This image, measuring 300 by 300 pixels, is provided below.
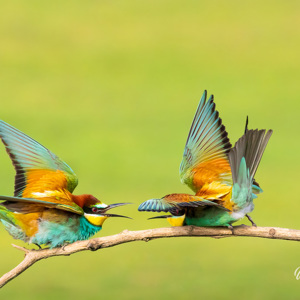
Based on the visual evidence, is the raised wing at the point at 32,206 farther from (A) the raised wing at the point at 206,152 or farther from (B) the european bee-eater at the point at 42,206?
(A) the raised wing at the point at 206,152

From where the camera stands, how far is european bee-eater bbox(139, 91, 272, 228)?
87 centimetres

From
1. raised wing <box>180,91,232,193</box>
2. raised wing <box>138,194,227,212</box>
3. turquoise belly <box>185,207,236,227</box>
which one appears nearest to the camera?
raised wing <box>138,194,227,212</box>

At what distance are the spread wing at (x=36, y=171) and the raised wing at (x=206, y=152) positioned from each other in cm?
24

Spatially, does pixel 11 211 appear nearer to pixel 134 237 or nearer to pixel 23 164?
pixel 23 164

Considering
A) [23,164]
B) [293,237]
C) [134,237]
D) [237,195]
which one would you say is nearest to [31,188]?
[23,164]

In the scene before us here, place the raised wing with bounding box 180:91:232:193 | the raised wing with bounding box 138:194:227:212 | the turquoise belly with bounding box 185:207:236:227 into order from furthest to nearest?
the raised wing with bounding box 180:91:232:193 → the turquoise belly with bounding box 185:207:236:227 → the raised wing with bounding box 138:194:227:212

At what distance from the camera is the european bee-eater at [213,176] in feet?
2.86

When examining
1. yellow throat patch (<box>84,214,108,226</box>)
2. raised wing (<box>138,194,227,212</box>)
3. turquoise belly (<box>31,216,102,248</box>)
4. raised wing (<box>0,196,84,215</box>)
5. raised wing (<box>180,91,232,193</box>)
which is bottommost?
turquoise belly (<box>31,216,102,248</box>)

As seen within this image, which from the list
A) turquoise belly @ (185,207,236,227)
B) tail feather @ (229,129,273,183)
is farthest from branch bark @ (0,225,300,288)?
tail feather @ (229,129,273,183)

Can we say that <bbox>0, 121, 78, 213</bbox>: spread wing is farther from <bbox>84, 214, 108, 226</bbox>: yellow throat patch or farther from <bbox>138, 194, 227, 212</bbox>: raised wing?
→ <bbox>138, 194, 227, 212</bbox>: raised wing

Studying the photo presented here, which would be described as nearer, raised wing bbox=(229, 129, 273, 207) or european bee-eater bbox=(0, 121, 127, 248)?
raised wing bbox=(229, 129, 273, 207)

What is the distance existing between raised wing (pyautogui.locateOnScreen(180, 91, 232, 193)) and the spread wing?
0.24 metres

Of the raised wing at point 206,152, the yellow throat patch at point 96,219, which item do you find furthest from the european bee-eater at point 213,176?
the yellow throat patch at point 96,219

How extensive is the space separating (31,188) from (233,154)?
0.42 metres
